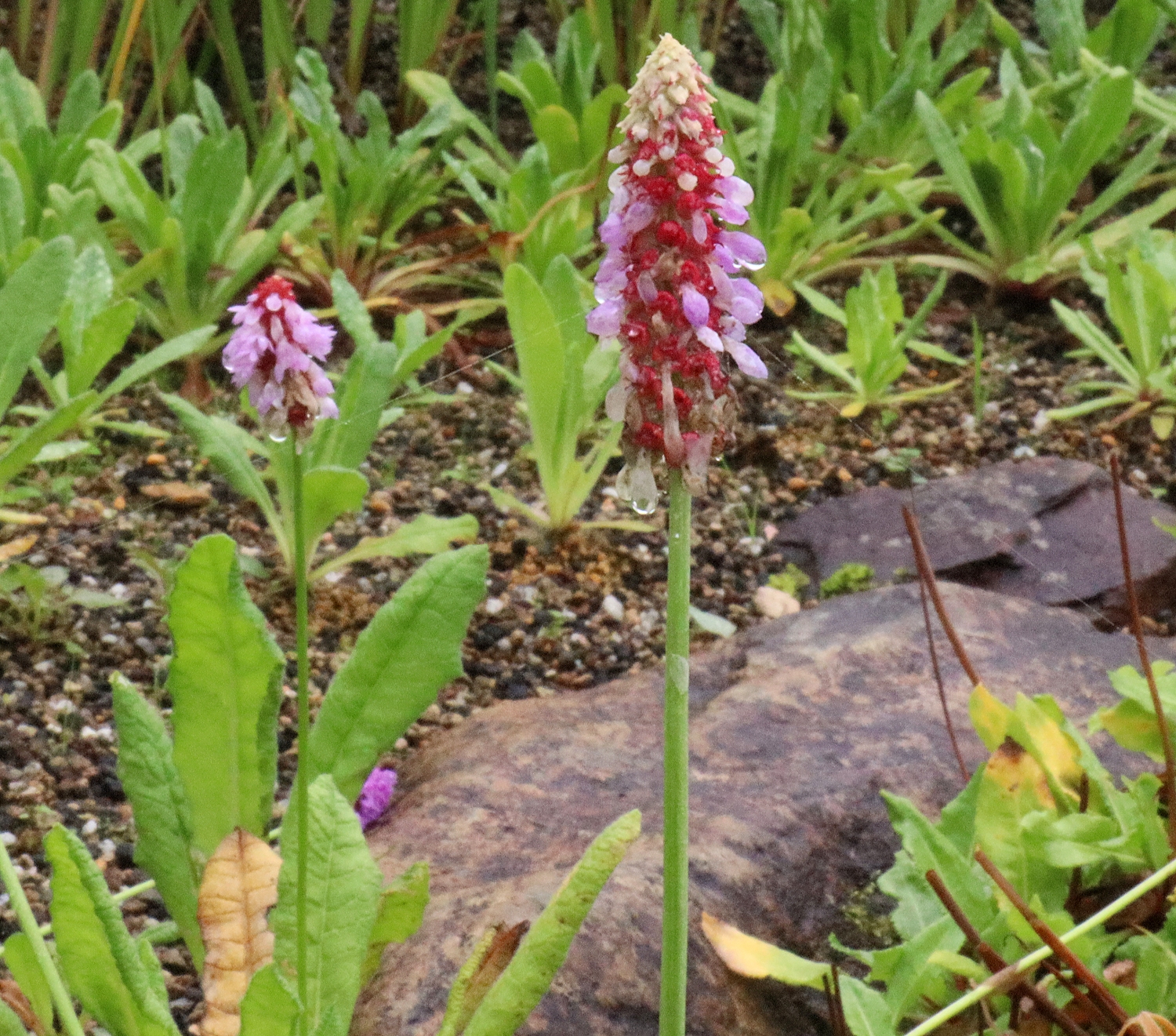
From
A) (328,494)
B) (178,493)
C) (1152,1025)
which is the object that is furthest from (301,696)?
(178,493)

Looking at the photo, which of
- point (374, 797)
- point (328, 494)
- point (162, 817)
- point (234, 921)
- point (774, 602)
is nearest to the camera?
point (234, 921)

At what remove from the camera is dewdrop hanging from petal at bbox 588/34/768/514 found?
781 mm

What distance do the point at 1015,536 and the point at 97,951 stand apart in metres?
1.80

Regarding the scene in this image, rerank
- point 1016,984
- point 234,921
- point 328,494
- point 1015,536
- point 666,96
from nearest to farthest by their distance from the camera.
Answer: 1. point 666,96
2. point 1016,984
3. point 234,921
4. point 328,494
5. point 1015,536

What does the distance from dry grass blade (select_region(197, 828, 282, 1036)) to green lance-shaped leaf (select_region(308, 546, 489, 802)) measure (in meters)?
0.25

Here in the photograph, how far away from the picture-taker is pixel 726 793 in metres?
1.67

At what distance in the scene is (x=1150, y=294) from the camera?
9.59ft

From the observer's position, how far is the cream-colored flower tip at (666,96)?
77 centimetres

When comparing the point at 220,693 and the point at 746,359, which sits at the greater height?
the point at 746,359

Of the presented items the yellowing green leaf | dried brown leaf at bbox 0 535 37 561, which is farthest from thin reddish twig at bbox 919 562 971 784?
dried brown leaf at bbox 0 535 37 561

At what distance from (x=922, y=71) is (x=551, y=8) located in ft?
4.04

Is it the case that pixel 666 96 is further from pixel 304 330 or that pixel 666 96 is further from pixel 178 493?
pixel 178 493

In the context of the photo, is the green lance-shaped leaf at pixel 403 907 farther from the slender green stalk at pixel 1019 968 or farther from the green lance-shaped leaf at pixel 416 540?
the green lance-shaped leaf at pixel 416 540

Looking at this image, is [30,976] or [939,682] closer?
[939,682]
